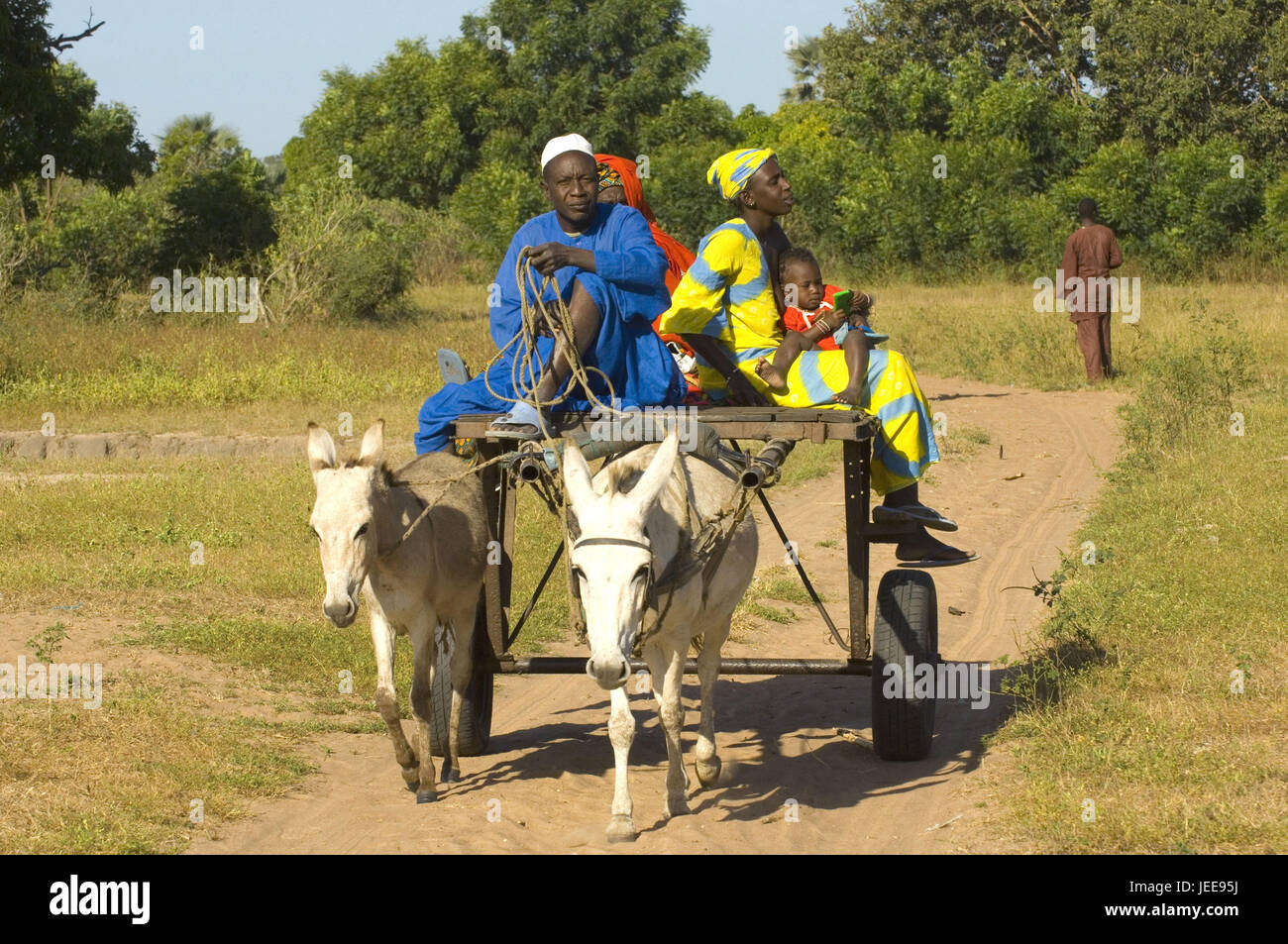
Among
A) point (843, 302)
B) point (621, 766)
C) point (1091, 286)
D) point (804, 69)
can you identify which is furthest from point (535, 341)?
point (804, 69)

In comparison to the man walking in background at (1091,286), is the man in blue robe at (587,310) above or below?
below

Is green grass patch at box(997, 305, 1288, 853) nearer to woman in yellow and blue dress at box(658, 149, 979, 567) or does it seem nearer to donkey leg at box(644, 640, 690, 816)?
woman in yellow and blue dress at box(658, 149, 979, 567)

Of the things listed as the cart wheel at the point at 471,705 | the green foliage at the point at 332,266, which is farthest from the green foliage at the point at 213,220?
the cart wheel at the point at 471,705

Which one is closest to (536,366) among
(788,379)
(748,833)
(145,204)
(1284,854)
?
(788,379)

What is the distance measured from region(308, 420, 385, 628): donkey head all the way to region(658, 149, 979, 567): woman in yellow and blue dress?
1680mm

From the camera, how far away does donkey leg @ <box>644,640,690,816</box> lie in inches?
209

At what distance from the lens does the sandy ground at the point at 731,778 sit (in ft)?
17.1

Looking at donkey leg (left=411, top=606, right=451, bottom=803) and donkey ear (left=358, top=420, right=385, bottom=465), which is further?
donkey leg (left=411, top=606, right=451, bottom=803)

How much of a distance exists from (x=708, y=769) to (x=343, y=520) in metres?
1.79

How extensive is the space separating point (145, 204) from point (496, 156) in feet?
53.1

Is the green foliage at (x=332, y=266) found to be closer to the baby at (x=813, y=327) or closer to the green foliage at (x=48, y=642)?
the green foliage at (x=48, y=642)

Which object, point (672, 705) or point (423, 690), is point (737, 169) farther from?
point (423, 690)

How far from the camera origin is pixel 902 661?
597 centimetres

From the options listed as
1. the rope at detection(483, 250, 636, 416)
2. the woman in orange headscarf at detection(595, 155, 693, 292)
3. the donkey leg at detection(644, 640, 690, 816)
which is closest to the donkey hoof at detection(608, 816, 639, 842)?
the donkey leg at detection(644, 640, 690, 816)
